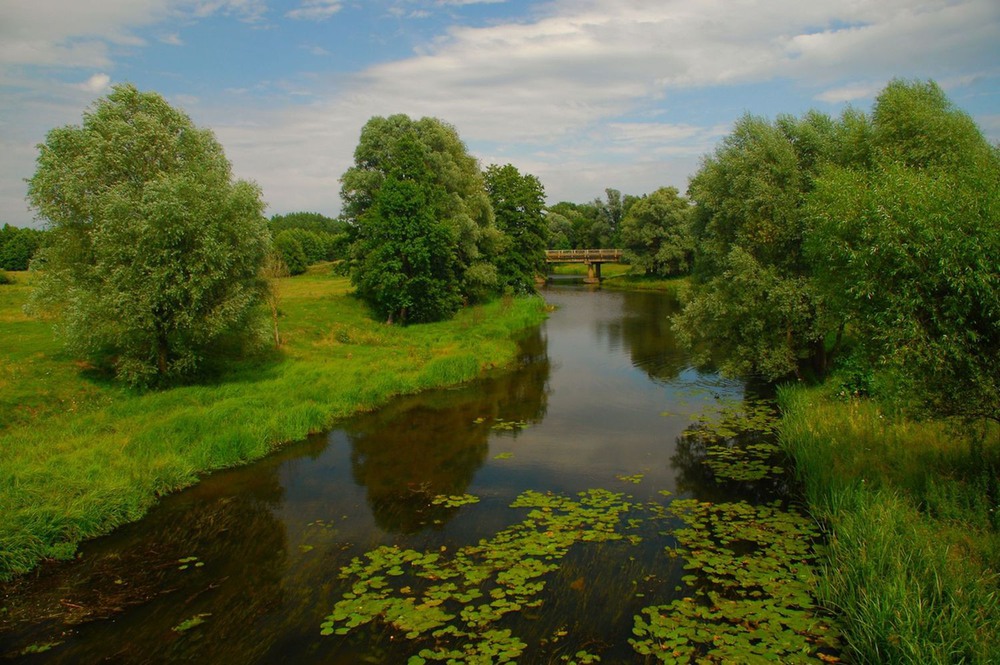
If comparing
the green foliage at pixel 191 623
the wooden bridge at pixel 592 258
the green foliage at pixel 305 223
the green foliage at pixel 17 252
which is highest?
the green foliage at pixel 305 223

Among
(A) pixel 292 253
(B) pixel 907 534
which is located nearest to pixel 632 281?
(A) pixel 292 253

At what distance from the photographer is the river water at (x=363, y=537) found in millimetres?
10484

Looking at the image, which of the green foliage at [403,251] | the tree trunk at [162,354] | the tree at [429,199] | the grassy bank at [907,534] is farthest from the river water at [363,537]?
the tree at [429,199]

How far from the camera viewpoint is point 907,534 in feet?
36.6

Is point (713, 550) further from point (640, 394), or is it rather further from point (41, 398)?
point (41, 398)

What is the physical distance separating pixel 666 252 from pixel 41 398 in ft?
227

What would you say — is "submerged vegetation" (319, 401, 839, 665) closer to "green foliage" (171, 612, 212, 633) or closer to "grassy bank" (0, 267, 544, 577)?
"green foliage" (171, 612, 212, 633)

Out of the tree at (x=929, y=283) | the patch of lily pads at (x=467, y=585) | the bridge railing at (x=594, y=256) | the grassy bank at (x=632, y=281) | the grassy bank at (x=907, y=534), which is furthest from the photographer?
the bridge railing at (x=594, y=256)

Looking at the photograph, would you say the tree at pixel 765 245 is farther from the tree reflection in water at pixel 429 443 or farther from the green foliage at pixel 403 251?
the green foliage at pixel 403 251

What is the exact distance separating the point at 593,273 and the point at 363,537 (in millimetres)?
81184

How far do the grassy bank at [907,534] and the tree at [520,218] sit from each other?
42.0 meters

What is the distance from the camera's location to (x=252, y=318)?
82.3ft

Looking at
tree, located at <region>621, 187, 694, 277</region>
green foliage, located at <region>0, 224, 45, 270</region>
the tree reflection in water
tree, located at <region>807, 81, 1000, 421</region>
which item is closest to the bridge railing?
tree, located at <region>621, 187, 694, 277</region>

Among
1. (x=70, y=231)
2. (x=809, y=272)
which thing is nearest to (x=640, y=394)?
(x=809, y=272)
